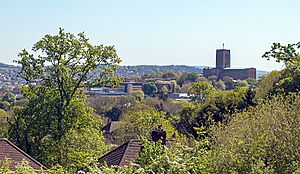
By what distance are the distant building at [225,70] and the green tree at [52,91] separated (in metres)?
100

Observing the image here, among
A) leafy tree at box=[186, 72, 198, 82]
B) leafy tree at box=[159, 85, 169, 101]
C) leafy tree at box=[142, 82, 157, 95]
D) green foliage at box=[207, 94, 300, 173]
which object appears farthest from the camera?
leafy tree at box=[186, 72, 198, 82]

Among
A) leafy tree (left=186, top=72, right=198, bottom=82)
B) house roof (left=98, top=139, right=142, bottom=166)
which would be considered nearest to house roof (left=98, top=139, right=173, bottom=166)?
house roof (left=98, top=139, right=142, bottom=166)

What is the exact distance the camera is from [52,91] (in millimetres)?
22812

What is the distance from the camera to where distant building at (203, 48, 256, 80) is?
120644 mm

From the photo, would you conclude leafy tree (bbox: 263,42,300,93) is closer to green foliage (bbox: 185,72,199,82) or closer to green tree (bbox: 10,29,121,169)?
green tree (bbox: 10,29,121,169)

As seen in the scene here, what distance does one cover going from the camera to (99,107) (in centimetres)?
6241

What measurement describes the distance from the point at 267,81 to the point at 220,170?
19.3m

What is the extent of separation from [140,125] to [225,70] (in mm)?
96749

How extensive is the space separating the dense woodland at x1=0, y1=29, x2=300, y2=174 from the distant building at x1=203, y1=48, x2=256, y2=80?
88.4 meters

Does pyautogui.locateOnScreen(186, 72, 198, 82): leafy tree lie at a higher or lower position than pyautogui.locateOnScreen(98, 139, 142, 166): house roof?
lower

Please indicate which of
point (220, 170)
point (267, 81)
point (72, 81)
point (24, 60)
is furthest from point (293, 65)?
point (220, 170)

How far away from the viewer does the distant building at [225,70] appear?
396 feet

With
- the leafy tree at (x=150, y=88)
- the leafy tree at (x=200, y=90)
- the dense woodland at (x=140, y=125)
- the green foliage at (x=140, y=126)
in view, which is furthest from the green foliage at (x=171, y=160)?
the leafy tree at (x=150, y=88)

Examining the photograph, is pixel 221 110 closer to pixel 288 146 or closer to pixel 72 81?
pixel 72 81
